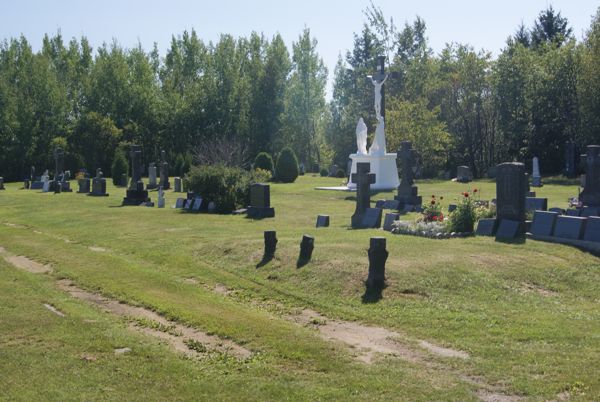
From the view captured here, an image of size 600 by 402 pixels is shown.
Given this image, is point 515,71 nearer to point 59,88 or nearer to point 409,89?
point 409,89

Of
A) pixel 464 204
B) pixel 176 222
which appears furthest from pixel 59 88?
pixel 464 204

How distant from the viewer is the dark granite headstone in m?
16.5

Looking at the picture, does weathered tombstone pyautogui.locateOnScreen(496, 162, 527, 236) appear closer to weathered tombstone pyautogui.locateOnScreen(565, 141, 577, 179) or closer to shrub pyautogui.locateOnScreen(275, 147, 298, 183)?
shrub pyautogui.locateOnScreen(275, 147, 298, 183)

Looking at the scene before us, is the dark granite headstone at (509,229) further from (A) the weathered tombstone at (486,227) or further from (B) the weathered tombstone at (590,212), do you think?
(B) the weathered tombstone at (590,212)

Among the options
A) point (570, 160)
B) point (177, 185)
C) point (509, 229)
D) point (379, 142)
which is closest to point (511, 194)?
point (509, 229)

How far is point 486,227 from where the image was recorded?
1711 cm

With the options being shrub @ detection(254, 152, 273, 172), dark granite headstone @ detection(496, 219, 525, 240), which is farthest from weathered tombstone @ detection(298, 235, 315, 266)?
shrub @ detection(254, 152, 273, 172)

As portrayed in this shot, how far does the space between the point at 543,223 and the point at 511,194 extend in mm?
1027

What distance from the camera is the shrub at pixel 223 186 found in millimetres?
26656

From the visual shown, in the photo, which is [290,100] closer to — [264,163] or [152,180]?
[264,163]

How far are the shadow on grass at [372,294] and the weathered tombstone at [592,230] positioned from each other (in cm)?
610

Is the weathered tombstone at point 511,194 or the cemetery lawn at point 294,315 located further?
the weathered tombstone at point 511,194

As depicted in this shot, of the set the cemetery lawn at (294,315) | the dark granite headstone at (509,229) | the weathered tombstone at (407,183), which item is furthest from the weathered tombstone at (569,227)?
the weathered tombstone at (407,183)

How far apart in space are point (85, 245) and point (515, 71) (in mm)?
41205
